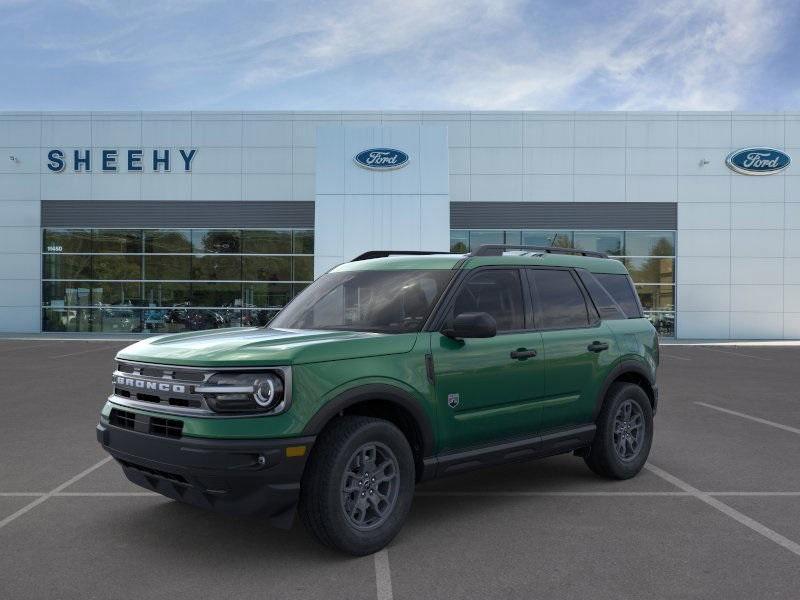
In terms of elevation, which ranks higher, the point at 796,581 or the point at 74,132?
the point at 74,132

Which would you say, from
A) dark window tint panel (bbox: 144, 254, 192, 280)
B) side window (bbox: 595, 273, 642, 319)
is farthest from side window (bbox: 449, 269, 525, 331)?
dark window tint panel (bbox: 144, 254, 192, 280)

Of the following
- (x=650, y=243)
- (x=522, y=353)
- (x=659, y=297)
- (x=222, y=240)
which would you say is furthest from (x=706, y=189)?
(x=522, y=353)

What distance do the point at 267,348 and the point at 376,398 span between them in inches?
28.7

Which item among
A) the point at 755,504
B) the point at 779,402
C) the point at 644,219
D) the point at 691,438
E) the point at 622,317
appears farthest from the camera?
the point at 644,219

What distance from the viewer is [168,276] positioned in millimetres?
28438

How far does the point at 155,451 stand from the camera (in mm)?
3994

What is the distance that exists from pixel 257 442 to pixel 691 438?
5717 mm

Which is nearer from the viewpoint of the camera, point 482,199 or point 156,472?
point 156,472

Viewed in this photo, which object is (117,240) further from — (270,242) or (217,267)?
(270,242)

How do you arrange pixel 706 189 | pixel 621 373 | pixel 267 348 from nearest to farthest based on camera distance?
pixel 267 348
pixel 621 373
pixel 706 189

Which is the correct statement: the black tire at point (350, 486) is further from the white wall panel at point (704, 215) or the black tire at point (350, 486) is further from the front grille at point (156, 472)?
the white wall panel at point (704, 215)

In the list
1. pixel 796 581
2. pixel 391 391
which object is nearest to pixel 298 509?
pixel 391 391

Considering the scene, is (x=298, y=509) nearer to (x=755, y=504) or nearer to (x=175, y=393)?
(x=175, y=393)

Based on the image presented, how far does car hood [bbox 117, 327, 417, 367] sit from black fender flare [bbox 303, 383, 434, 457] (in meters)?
0.22
